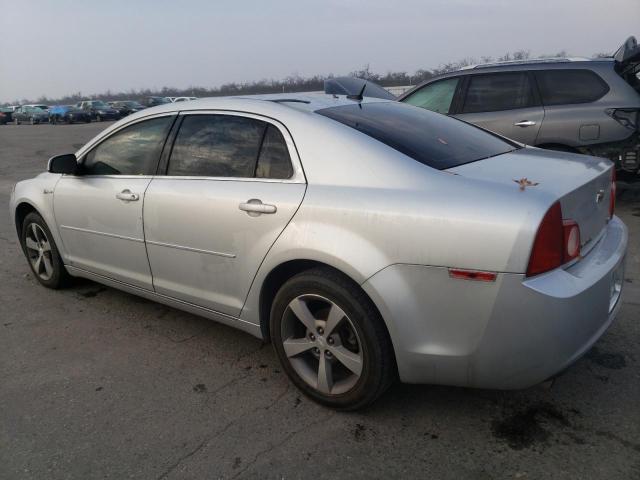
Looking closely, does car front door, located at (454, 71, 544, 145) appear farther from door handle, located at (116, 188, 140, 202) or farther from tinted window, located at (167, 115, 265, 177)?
door handle, located at (116, 188, 140, 202)

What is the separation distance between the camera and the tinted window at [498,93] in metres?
6.46

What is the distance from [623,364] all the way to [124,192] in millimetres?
3193

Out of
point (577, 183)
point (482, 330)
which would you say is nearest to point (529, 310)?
point (482, 330)

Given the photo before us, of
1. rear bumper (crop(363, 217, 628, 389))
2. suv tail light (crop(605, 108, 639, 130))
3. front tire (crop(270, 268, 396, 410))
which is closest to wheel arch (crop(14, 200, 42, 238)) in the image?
front tire (crop(270, 268, 396, 410))

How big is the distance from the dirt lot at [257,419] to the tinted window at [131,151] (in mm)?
1162

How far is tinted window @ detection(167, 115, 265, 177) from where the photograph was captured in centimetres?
297

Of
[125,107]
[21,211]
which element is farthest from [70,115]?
[21,211]

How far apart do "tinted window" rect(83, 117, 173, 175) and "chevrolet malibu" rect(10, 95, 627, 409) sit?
0.02m

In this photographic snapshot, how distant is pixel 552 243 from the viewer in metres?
2.11

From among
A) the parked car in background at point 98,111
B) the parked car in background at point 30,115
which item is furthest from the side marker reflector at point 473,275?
the parked car in background at point 30,115

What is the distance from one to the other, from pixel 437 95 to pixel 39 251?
5169 millimetres

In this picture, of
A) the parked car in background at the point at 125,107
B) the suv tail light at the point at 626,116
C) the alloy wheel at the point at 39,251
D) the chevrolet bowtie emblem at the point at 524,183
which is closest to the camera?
the chevrolet bowtie emblem at the point at 524,183

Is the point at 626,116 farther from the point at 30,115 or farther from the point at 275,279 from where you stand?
the point at 30,115

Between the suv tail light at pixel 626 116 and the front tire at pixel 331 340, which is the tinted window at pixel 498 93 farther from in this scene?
the front tire at pixel 331 340
